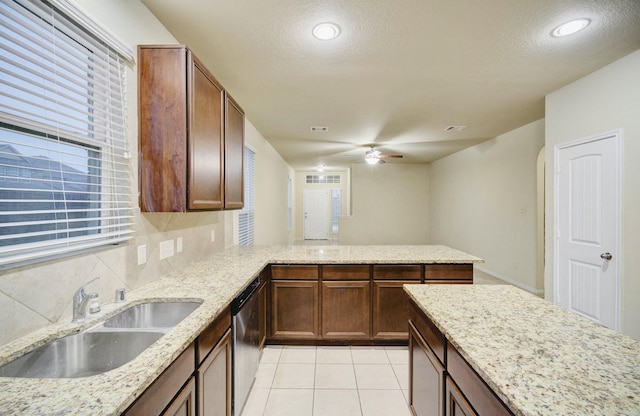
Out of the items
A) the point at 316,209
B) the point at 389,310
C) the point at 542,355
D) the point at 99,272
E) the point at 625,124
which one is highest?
the point at 625,124

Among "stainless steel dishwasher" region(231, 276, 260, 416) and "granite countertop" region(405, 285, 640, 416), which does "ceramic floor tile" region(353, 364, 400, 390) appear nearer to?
"stainless steel dishwasher" region(231, 276, 260, 416)

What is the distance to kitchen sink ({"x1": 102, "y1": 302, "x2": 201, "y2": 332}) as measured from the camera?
4.73 ft

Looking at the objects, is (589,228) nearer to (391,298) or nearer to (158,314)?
(391,298)

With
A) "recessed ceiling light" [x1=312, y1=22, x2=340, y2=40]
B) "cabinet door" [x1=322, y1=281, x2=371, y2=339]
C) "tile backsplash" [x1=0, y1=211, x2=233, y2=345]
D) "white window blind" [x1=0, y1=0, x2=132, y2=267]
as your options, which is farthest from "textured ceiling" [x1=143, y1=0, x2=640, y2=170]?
"cabinet door" [x1=322, y1=281, x2=371, y2=339]

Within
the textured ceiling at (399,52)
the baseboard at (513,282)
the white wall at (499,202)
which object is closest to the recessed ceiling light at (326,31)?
the textured ceiling at (399,52)

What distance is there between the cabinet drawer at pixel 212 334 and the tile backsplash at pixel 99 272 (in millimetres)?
581

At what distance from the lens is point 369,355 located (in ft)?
8.58

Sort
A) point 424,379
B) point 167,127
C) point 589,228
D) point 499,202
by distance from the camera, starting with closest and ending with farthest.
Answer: point 424,379, point 167,127, point 589,228, point 499,202

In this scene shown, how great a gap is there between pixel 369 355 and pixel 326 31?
278 cm

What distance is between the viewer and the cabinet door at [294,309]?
271cm

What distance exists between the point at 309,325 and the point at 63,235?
6.84 feet

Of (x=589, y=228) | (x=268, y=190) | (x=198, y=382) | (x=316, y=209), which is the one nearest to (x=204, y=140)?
(x=198, y=382)

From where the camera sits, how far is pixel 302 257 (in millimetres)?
2762

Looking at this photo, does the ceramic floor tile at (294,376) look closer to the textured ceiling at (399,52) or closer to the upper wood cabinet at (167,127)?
the upper wood cabinet at (167,127)
